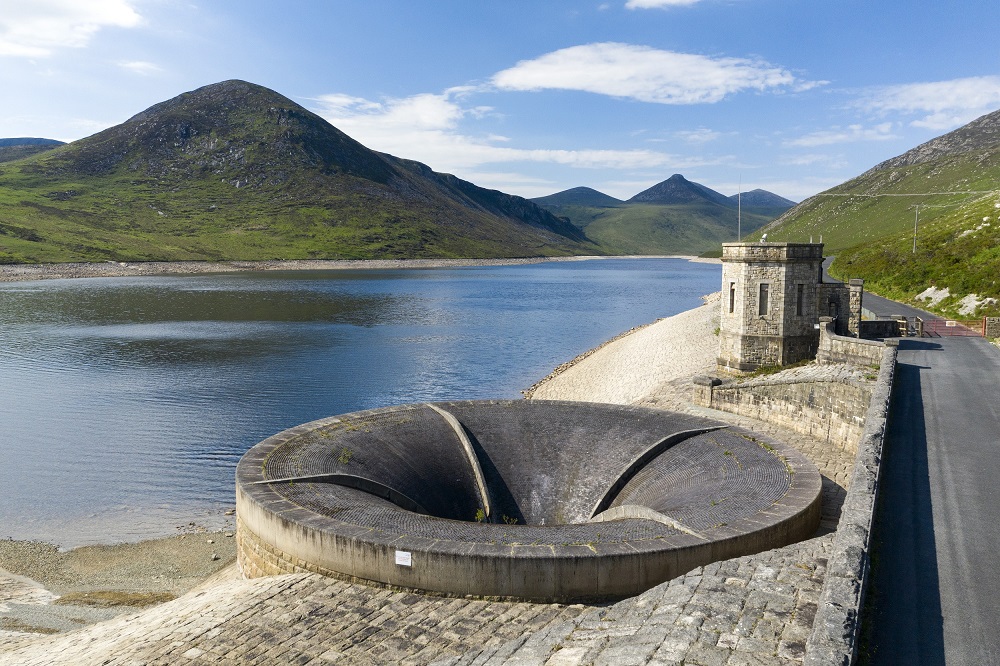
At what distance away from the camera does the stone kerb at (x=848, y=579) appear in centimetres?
779

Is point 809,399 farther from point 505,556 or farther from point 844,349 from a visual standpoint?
point 505,556

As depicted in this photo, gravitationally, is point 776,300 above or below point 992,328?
above

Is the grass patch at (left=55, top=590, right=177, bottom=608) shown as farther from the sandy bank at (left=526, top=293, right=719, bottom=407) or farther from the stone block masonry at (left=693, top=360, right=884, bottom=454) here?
the sandy bank at (left=526, top=293, right=719, bottom=407)

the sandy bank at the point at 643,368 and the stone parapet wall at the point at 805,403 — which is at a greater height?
the stone parapet wall at the point at 805,403

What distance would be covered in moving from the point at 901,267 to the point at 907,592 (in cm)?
5960

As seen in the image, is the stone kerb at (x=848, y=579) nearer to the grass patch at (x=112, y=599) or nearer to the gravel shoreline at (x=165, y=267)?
the grass patch at (x=112, y=599)

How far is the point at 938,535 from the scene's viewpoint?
39.9 feet

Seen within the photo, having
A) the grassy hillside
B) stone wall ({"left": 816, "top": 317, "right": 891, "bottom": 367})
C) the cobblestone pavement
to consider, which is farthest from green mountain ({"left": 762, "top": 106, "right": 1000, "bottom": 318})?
the cobblestone pavement

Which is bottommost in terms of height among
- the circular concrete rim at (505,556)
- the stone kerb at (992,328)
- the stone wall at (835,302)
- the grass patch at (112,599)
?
the grass patch at (112,599)

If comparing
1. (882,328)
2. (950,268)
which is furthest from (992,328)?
(950,268)

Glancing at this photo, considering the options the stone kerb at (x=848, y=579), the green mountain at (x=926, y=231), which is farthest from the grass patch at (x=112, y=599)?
the green mountain at (x=926, y=231)

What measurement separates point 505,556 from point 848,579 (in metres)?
6.34

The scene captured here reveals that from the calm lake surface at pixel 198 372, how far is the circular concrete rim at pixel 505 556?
1223 cm

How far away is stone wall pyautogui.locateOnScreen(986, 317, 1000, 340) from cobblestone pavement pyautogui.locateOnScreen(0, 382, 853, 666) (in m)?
27.4
